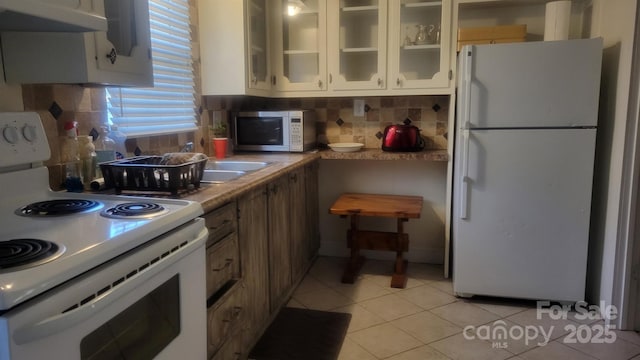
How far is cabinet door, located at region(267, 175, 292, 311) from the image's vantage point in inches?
91.5

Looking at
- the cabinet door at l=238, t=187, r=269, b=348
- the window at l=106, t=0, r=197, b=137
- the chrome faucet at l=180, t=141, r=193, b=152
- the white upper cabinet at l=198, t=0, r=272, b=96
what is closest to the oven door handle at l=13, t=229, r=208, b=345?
the cabinet door at l=238, t=187, r=269, b=348

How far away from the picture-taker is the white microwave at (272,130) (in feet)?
9.84

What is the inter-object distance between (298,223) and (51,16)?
6.35 feet

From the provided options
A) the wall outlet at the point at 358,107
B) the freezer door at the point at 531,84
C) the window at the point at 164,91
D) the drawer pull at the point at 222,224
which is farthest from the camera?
the wall outlet at the point at 358,107

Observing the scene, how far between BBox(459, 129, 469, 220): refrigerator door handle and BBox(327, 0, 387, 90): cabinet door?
72cm

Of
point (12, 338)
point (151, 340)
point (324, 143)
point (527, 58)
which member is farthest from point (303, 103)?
point (12, 338)

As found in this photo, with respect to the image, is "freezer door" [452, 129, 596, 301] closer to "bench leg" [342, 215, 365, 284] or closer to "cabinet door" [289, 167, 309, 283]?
"bench leg" [342, 215, 365, 284]

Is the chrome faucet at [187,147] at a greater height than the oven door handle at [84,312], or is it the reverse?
the chrome faucet at [187,147]

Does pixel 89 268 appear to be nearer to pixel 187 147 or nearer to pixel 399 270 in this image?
pixel 187 147

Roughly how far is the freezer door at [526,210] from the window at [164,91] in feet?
5.40

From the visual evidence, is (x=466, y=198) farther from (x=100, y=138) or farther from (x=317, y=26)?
(x=100, y=138)

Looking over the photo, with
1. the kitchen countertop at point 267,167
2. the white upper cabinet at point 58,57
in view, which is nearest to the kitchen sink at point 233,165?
the kitchen countertop at point 267,167

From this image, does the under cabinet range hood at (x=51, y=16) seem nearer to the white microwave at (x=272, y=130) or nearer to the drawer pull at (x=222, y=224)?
the drawer pull at (x=222, y=224)

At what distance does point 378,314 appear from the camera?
2.56 metres
